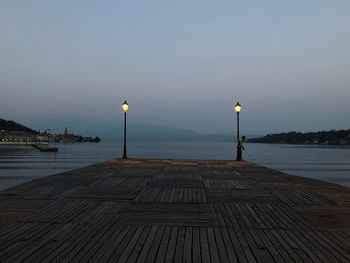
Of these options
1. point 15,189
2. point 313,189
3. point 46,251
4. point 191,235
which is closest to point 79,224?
point 46,251

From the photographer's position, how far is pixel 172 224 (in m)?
6.41

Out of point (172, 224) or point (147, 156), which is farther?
point (147, 156)

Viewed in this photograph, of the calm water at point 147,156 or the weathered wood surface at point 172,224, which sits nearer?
the weathered wood surface at point 172,224

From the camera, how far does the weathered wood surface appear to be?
4.91 m

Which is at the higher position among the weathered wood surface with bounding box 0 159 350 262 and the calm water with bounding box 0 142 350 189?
the weathered wood surface with bounding box 0 159 350 262

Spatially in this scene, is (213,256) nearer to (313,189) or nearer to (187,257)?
(187,257)

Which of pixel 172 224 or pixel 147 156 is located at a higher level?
pixel 172 224

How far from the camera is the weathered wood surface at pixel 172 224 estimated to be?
193 inches

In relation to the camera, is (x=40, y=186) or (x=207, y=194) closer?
(x=207, y=194)

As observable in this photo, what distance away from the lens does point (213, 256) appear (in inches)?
190

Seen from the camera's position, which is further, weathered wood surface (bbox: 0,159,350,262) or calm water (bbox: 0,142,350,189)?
calm water (bbox: 0,142,350,189)

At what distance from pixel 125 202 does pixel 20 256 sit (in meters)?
3.76

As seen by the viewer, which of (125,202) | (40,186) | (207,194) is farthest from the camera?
(40,186)

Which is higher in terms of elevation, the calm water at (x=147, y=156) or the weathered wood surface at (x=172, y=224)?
the weathered wood surface at (x=172, y=224)
